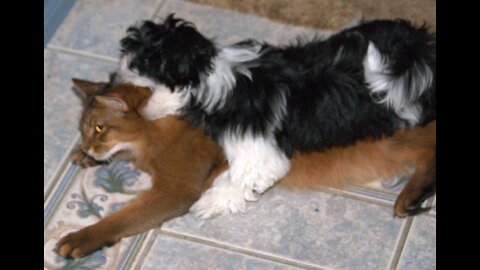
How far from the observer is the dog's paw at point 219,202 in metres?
2.44

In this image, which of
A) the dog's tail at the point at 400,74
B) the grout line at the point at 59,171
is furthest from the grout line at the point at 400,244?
the grout line at the point at 59,171

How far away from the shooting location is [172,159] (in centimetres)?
239

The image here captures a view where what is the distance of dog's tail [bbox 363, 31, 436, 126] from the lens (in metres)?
2.33

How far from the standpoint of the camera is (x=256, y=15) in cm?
299

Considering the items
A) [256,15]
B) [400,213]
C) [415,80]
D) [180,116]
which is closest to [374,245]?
[400,213]

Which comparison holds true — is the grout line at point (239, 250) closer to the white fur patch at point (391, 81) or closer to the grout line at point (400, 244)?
the grout line at point (400, 244)

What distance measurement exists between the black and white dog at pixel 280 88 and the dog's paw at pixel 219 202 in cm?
5

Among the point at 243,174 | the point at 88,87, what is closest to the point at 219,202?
the point at 243,174

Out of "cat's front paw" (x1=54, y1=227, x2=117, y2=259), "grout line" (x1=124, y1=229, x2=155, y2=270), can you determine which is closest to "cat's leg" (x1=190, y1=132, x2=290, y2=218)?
"grout line" (x1=124, y1=229, x2=155, y2=270)

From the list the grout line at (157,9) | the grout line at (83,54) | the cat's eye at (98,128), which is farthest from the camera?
the grout line at (157,9)

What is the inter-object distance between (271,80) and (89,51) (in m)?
0.81

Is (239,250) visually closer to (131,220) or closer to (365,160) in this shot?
(131,220)

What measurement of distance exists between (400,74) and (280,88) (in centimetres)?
29

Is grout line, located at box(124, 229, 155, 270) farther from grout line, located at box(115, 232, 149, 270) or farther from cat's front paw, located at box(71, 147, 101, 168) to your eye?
cat's front paw, located at box(71, 147, 101, 168)
